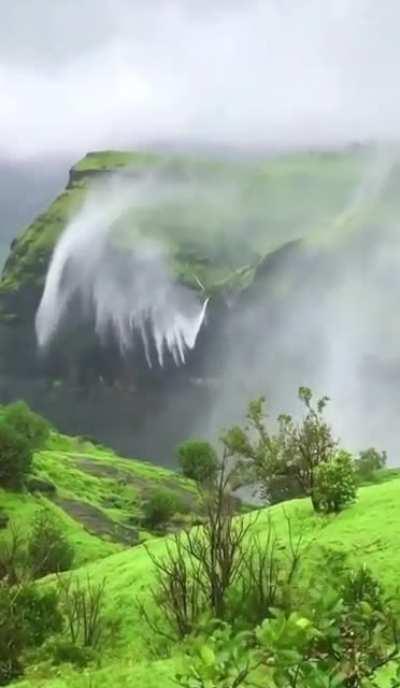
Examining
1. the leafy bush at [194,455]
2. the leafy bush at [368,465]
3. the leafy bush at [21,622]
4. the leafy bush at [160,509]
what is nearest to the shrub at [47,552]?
the leafy bush at [21,622]

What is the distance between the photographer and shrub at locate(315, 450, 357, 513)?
2208 centimetres

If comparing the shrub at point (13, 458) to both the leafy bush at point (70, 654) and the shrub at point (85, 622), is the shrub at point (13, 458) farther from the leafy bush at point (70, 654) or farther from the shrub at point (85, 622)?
the leafy bush at point (70, 654)

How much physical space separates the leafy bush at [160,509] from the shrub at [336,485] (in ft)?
153

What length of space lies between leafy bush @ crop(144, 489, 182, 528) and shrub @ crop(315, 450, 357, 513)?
153 feet

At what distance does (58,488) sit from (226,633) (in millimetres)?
65061

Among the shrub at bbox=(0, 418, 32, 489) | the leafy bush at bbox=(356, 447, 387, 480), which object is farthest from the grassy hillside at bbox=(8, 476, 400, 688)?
the shrub at bbox=(0, 418, 32, 489)

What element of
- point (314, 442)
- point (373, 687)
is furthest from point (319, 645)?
point (314, 442)

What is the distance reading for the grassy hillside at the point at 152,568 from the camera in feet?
44.5

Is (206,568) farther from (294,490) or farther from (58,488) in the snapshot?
(58,488)

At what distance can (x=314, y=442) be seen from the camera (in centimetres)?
3250

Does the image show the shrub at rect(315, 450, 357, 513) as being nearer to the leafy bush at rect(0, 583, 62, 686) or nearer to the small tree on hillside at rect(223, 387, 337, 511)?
the leafy bush at rect(0, 583, 62, 686)

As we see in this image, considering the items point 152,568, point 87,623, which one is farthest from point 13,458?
point 87,623

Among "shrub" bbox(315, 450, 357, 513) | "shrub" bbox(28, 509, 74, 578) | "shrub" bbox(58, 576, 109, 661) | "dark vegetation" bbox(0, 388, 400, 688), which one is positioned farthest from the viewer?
"shrub" bbox(28, 509, 74, 578)

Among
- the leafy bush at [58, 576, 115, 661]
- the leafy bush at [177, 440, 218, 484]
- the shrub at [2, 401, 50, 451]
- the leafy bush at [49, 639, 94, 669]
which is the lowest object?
the leafy bush at [49, 639, 94, 669]
